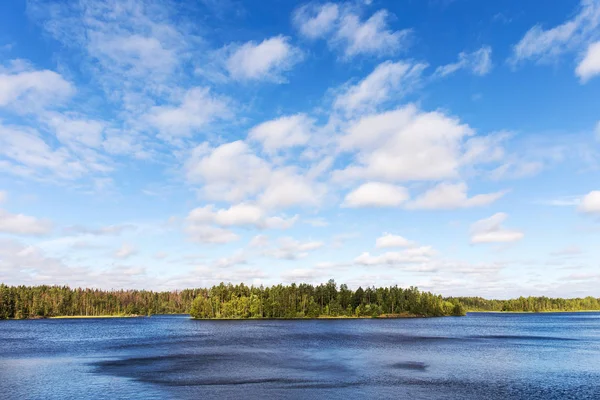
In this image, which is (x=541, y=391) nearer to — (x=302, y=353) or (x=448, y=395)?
(x=448, y=395)

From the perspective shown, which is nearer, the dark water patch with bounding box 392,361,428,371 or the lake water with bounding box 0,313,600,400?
the lake water with bounding box 0,313,600,400

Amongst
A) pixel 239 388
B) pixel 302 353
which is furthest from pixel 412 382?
pixel 302 353

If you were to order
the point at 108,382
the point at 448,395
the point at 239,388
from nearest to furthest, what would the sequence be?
the point at 448,395, the point at 239,388, the point at 108,382

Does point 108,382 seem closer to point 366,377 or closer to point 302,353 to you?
point 366,377

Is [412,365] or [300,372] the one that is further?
[412,365]

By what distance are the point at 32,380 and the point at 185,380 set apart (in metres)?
22.7

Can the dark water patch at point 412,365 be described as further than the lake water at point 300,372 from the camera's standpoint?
Yes

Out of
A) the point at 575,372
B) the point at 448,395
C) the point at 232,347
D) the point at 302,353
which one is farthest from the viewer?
the point at 232,347

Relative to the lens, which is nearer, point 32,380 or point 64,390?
point 64,390

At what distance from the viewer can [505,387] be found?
204ft

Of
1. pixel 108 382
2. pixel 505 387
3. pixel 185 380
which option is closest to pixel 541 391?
pixel 505 387

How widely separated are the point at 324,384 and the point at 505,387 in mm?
25337

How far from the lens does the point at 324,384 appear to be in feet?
202

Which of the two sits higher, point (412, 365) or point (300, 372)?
point (300, 372)
